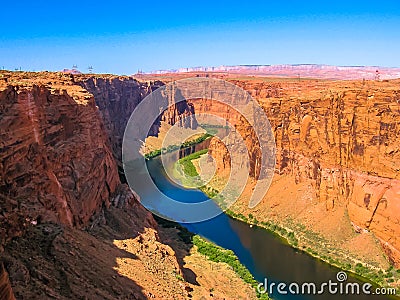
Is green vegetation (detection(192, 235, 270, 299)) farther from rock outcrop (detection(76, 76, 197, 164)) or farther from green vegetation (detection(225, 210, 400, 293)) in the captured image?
rock outcrop (detection(76, 76, 197, 164))

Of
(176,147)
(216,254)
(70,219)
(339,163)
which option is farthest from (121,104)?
(70,219)

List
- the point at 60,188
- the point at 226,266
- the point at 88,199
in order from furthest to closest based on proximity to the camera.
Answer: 1. the point at 226,266
2. the point at 88,199
3. the point at 60,188

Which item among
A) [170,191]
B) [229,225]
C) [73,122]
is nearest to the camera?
[73,122]

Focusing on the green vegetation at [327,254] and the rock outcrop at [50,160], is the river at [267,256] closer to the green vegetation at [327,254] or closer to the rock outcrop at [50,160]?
the green vegetation at [327,254]

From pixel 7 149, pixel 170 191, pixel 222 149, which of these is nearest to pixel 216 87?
pixel 222 149

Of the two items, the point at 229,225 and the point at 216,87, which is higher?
the point at 216,87

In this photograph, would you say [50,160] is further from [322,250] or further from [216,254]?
[322,250]

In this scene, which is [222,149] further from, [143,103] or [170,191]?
[143,103]
